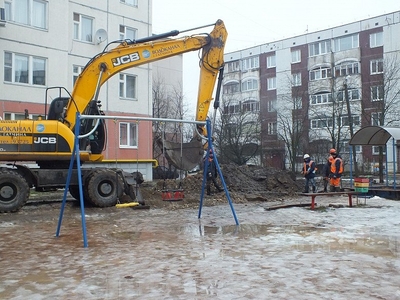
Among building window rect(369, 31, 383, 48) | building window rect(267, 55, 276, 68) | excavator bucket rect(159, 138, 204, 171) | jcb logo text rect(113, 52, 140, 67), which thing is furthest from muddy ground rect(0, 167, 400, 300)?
building window rect(267, 55, 276, 68)

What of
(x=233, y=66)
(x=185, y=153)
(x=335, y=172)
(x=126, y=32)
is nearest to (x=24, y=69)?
(x=126, y=32)

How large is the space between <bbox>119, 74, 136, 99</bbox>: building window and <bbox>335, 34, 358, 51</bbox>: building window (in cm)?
2731

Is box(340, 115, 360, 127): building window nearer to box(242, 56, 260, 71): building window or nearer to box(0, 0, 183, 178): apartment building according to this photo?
box(242, 56, 260, 71): building window

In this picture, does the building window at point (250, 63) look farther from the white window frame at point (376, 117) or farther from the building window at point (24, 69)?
the building window at point (24, 69)

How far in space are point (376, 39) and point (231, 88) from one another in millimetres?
19362

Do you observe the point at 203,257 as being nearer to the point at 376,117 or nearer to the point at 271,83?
the point at 376,117

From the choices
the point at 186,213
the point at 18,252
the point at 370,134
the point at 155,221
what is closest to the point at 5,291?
the point at 18,252

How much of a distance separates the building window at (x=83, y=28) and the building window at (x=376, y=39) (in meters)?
29.7

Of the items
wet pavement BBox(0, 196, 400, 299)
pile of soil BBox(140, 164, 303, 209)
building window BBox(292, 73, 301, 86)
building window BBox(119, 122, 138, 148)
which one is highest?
building window BBox(292, 73, 301, 86)

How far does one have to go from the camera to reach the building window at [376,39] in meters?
45.0

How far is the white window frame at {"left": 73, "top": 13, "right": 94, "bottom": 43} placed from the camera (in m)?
25.9

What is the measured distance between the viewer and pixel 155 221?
468 inches

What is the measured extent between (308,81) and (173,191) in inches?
1496

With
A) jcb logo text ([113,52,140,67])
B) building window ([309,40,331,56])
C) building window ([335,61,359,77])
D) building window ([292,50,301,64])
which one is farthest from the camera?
building window ([292,50,301,64])
